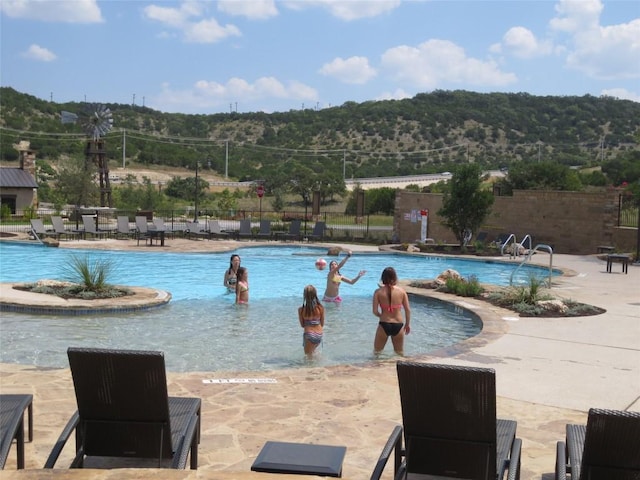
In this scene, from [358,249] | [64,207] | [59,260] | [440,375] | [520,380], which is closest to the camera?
[440,375]

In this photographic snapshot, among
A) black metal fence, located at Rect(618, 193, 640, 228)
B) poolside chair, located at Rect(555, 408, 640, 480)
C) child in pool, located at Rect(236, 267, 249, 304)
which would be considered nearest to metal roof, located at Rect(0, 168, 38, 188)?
child in pool, located at Rect(236, 267, 249, 304)

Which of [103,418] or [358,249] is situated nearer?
[103,418]

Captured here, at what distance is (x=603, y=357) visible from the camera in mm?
8609

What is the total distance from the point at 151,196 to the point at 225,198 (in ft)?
25.0

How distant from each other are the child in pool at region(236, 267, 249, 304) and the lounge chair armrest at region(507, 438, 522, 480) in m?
9.52

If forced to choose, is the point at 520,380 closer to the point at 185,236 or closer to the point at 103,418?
the point at 103,418

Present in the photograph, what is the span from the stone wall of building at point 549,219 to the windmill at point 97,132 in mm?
16498

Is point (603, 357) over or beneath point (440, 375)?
beneath

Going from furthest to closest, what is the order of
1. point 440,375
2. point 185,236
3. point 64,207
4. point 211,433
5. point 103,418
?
1. point 64,207
2. point 185,236
3. point 211,433
4. point 103,418
5. point 440,375

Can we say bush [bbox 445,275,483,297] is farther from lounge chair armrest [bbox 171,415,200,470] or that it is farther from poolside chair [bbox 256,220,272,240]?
poolside chair [bbox 256,220,272,240]

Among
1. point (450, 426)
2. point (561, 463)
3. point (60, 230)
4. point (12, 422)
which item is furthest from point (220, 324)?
point (60, 230)

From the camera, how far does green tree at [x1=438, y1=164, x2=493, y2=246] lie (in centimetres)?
2309

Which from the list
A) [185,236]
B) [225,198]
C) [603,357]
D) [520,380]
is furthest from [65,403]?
[225,198]

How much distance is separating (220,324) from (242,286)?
1476 mm
